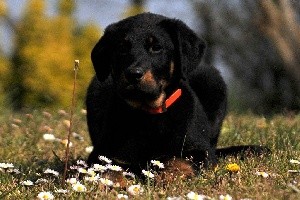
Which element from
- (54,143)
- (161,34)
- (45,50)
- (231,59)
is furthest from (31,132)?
(231,59)

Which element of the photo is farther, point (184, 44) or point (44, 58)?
point (44, 58)

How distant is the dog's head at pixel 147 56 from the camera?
4238 mm

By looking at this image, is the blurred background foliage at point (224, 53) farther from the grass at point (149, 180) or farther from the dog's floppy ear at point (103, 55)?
the dog's floppy ear at point (103, 55)

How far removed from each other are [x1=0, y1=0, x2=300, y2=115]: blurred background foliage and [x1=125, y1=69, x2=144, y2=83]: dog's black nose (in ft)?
36.7

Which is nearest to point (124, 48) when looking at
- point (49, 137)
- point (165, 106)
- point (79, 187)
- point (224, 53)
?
point (165, 106)

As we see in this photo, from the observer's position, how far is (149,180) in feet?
12.8

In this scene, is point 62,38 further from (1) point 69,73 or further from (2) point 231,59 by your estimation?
(2) point 231,59

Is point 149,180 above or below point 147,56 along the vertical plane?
below

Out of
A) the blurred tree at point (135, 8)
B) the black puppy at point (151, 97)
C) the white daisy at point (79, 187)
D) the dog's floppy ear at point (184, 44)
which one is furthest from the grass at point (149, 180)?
the blurred tree at point (135, 8)

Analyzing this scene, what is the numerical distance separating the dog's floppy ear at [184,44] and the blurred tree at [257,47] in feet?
34.9

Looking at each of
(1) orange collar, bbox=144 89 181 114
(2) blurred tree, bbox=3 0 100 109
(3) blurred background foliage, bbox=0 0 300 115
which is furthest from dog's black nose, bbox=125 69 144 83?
(2) blurred tree, bbox=3 0 100 109

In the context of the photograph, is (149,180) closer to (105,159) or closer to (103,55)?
(105,159)

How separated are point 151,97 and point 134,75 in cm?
32

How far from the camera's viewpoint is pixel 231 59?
17453mm
